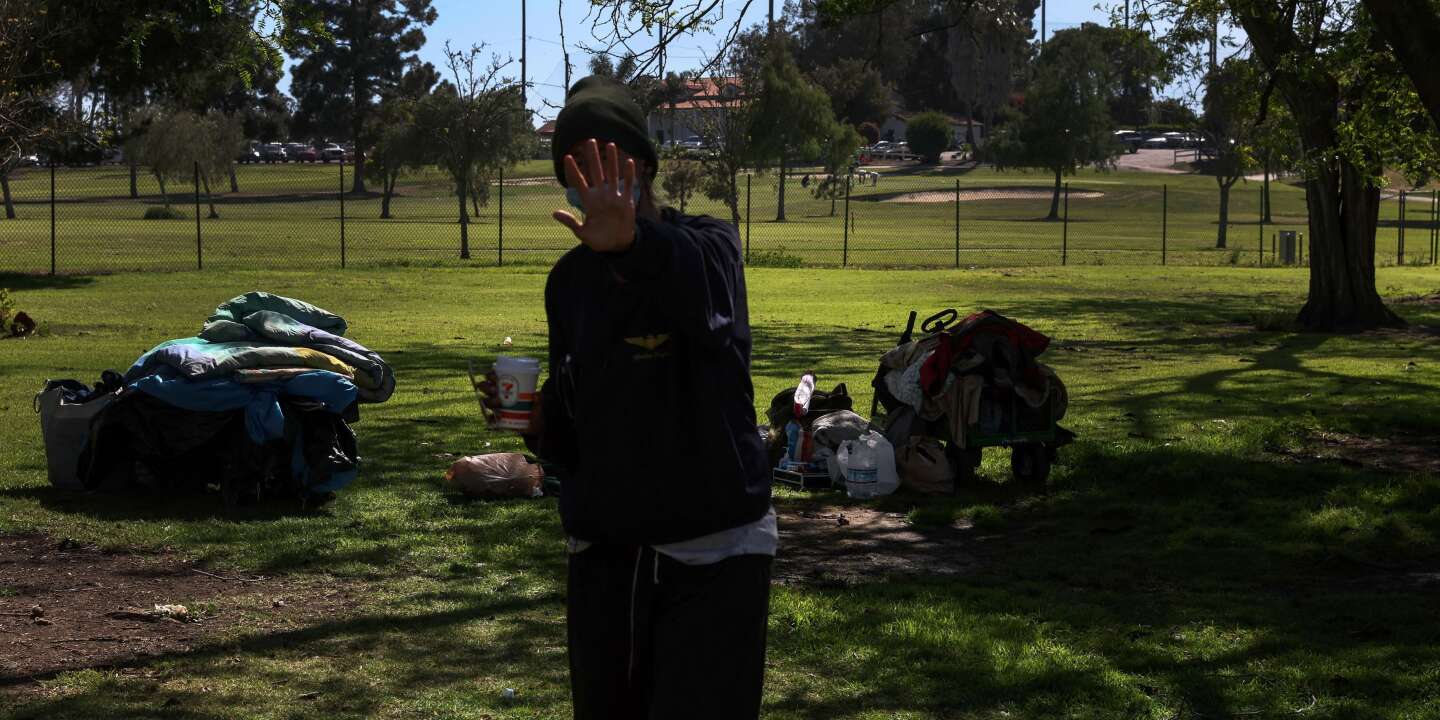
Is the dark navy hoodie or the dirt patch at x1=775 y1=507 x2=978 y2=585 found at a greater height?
the dark navy hoodie

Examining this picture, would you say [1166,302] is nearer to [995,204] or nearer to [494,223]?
[494,223]

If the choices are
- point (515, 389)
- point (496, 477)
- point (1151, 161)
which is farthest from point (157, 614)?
point (1151, 161)

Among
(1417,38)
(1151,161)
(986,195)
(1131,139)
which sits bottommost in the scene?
(1417,38)

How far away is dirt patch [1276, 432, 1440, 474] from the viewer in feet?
32.4

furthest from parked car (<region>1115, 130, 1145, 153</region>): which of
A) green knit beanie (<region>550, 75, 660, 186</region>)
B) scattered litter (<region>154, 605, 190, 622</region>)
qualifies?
green knit beanie (<region>550, 75, 660, 186</region>)

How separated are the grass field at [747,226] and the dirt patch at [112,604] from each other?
23147 millimetres

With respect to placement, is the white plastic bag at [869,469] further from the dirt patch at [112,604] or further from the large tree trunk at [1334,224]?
the large tree trunk at [1334,224]

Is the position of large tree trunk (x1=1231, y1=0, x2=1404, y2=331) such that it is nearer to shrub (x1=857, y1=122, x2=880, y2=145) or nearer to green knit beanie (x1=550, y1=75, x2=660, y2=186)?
green knit beanie (x1=550, y1=75, x2=660, y2=186)

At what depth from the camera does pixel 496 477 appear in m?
8.88

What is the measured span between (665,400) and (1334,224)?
17.5 meters

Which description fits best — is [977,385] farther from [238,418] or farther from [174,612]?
[174,612]

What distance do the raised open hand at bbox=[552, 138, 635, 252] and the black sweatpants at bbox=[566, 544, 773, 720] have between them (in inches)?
25.8

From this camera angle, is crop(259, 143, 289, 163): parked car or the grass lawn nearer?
the grass lawn

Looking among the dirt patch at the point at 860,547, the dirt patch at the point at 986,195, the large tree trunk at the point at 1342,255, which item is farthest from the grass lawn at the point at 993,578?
the dirt patch at the point at 986,195
